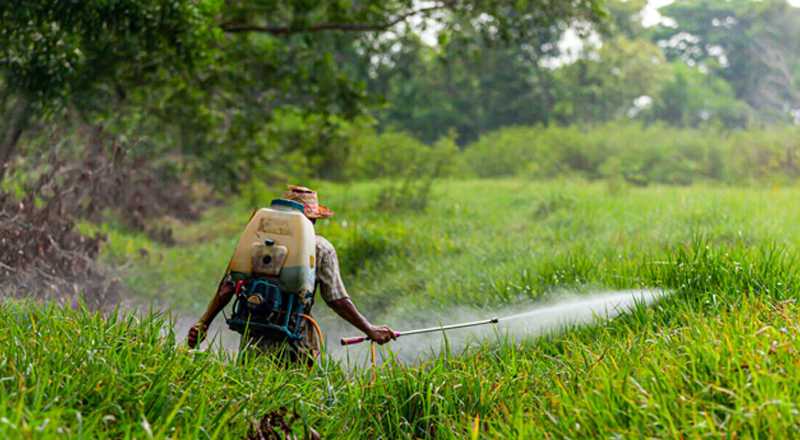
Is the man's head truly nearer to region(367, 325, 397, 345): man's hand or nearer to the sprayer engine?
the sprayer engine

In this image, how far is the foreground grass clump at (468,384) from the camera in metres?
2.84

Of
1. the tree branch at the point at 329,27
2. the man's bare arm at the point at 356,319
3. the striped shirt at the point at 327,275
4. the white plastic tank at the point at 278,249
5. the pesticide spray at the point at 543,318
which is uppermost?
the tree branch at the point at 329,27

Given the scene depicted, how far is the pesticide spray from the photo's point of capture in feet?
15.7

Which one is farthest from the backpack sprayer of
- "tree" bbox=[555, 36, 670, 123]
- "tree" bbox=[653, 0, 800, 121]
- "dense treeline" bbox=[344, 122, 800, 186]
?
"tree" bbox=[653, 0, 800, 121]

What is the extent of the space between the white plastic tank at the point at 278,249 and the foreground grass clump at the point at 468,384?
0.53 metres

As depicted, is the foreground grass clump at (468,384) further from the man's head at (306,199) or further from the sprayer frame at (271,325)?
the man's head at (306,199)

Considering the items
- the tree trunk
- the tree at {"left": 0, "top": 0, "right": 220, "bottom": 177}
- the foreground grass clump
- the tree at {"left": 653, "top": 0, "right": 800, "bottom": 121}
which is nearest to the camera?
the foreground grass clump

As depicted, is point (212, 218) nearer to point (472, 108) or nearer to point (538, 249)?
point (538, 249)

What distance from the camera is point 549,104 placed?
37594 millimetres

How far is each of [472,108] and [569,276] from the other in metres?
33.8

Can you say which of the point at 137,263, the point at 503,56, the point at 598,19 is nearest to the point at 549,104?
the point at 503,56

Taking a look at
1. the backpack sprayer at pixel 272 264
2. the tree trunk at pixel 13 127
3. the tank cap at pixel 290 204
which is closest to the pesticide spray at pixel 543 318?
the backpack sprayer at pixel 272 264

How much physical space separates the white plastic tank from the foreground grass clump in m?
0.53

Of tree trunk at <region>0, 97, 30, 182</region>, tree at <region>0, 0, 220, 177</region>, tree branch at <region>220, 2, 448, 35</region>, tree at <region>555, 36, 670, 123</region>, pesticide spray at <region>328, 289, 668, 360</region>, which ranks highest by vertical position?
tree at <region>555, 36, 670, 123</region>
